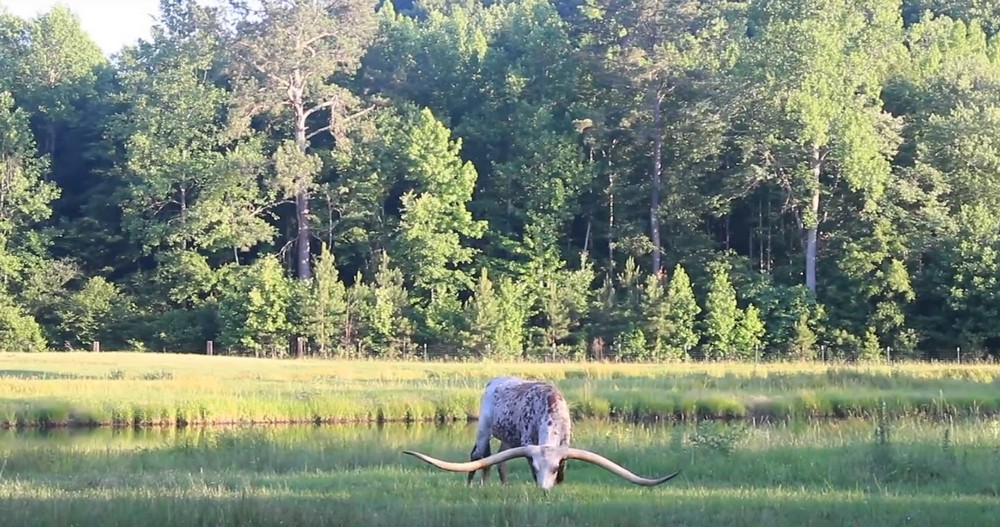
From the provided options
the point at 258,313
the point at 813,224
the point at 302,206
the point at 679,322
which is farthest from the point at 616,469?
the point at 302,206

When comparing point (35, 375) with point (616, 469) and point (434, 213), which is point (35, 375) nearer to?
point (616, 469)

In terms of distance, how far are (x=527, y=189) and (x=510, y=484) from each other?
48.1 meters

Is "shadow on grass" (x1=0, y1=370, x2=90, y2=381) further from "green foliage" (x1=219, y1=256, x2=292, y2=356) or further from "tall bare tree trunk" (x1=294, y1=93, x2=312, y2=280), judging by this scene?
"tall bare tree trunk" (x1=294, y1=93, x2=312, y2=280)

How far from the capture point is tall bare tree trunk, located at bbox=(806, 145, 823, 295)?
53.1 m

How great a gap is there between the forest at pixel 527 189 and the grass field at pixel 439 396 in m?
19.2

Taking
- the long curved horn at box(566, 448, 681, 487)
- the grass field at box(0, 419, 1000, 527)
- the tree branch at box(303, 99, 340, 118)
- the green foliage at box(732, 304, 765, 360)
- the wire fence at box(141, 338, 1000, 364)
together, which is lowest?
the grass field at box(0, 419, 1000, 527)

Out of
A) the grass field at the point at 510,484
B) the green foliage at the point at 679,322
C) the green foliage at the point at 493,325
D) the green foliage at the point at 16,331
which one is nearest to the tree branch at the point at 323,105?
the green foliage at the point at 493,325

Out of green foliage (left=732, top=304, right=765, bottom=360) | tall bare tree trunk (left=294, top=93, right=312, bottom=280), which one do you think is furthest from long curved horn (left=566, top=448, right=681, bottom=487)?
tall bare tree trunk (left=294, top=93, right=312, bottom=280)

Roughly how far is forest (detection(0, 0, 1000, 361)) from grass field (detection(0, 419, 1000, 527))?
31.9m

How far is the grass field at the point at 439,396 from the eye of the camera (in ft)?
83.9

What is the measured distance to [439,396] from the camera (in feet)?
87.5

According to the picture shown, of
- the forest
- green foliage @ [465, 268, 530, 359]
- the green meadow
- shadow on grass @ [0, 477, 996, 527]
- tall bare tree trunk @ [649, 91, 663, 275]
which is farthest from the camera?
tall bare tree trunk @ [649, 91, 663, 275]

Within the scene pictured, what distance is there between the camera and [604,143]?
202 feet

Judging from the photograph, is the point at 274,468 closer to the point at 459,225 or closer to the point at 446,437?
the point at 446,437
